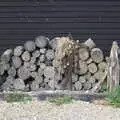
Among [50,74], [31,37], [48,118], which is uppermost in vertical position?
[31,37]

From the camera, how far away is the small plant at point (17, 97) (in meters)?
9.96

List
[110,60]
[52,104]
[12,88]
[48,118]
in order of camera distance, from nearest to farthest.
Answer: [48,118]
[52,104]
[110,60]
[12,88]

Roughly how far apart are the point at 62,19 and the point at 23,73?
57.4 inches

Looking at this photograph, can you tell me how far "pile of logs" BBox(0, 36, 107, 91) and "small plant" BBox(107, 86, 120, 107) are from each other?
62 cm

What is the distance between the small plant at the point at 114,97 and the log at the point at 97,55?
2.75ft

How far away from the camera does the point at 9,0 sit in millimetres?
11867

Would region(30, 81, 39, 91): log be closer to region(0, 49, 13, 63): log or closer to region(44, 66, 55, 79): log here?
region(44, 66, 55, 79): log

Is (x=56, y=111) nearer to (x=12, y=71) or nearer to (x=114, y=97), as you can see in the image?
(x=114, y=97)

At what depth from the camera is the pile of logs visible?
35.8 feet

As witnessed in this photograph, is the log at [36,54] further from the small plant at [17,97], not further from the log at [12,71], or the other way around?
the small plant at [17,97]

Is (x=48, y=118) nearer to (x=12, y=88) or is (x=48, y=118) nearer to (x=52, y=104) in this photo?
(x=52, y=104)

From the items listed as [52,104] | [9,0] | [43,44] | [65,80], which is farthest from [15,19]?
[52,104]

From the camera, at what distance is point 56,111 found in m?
9.20

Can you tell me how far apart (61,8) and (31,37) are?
860 millimetres
